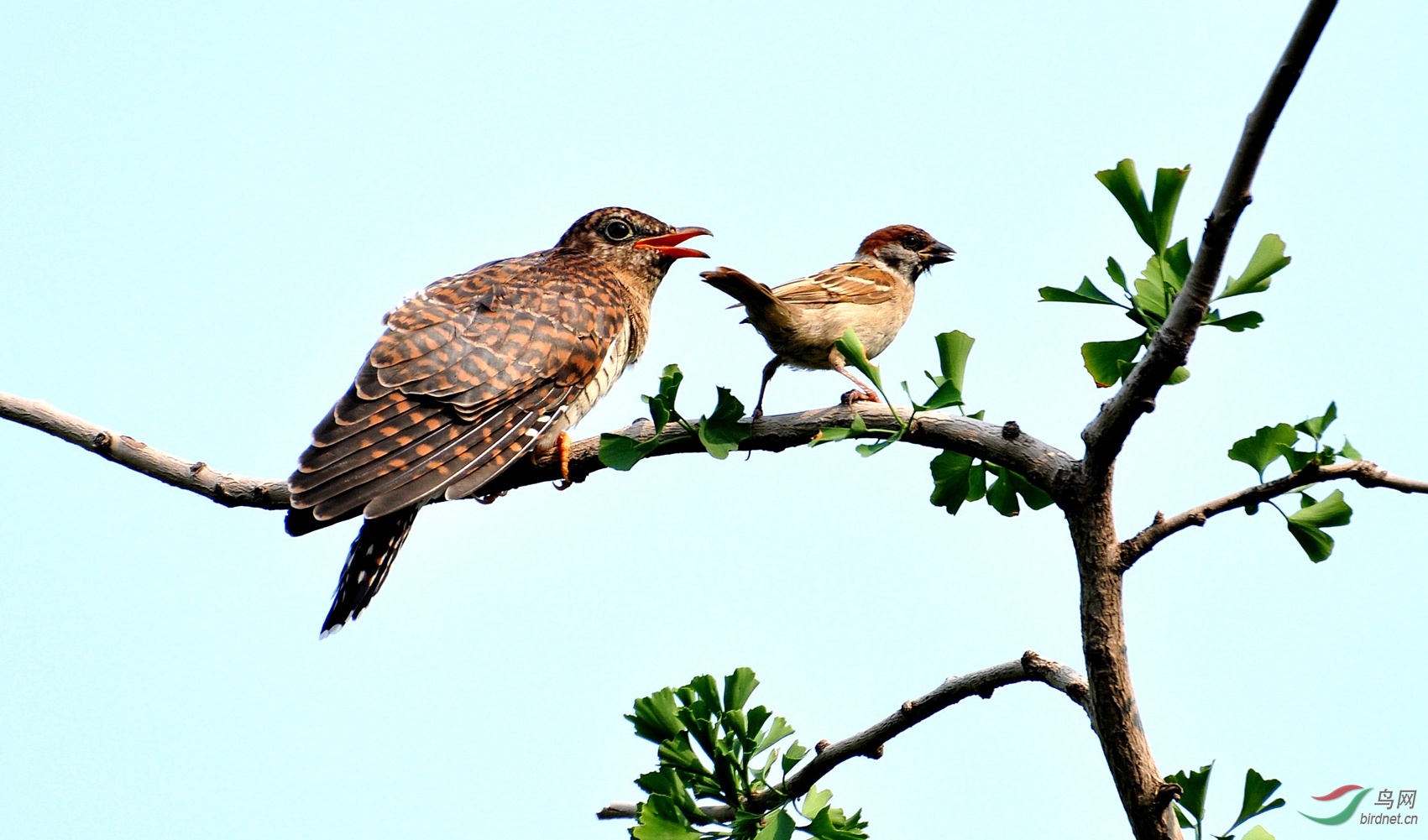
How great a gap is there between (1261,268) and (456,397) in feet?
10.6

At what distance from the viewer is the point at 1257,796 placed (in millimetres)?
3033

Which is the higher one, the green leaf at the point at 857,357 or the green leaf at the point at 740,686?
the green leaf at the point at 857,357

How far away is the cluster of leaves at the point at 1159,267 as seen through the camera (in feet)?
9.75

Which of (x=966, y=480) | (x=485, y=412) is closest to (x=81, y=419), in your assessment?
(x=485, y=412)

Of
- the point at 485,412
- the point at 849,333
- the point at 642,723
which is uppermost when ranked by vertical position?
the point at 485,412

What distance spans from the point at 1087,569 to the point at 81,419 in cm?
334

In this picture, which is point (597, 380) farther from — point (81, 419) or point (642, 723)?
point (642, 723)

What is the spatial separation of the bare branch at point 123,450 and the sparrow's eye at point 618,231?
316cm

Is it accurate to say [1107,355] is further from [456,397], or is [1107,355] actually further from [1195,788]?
[456,397]

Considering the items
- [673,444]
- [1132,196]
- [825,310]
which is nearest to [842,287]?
[825,310]

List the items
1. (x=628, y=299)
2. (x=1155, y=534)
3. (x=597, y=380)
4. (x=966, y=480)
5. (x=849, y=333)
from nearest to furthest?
(x=1155, y=534), (x=849, y=333), (x=966, y=480), (x=597, y=380), (x=628, y=299)

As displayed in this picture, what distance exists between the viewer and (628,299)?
6504mm

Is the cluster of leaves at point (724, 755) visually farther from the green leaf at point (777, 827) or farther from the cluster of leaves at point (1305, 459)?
the cluster of leaves at point (1305, 459)

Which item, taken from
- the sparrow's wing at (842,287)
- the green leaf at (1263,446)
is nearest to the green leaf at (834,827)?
the green leaf at (1263,446)
